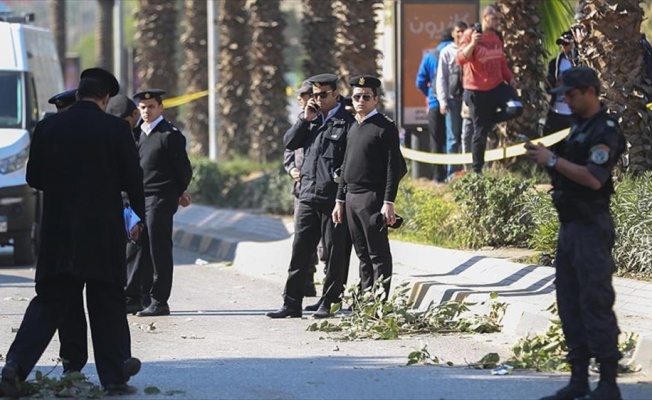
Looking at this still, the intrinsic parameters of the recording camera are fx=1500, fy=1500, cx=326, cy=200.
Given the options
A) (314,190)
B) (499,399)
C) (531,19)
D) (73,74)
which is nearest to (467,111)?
(531,19)

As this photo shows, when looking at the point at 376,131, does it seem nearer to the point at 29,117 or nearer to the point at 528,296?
the point at 528,296

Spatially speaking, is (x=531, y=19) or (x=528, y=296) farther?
(x=531, y=19)

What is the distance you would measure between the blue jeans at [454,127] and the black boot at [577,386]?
977cm

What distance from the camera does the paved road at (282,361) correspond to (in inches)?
350

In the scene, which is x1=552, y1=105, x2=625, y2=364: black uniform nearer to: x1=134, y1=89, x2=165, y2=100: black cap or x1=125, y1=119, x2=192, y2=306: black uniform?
x1=125, y1=119, x2=192, y2=306: black uniform

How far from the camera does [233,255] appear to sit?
18.4 m

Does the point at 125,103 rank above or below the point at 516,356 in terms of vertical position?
above

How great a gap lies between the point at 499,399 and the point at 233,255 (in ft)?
33.1

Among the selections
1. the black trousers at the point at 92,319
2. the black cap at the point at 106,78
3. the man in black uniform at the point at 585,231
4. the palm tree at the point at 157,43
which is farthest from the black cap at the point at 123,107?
the palm tree at the point at 157,43

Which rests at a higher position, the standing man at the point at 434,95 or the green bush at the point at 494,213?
the standing man at the point at 434,95

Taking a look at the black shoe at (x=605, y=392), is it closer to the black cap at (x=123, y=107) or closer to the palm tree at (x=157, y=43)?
the black cap at (x=123, y=107)

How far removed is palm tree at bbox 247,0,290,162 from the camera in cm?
2684

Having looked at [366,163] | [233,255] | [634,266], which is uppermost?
[366,163]

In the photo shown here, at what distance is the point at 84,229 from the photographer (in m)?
8.77
